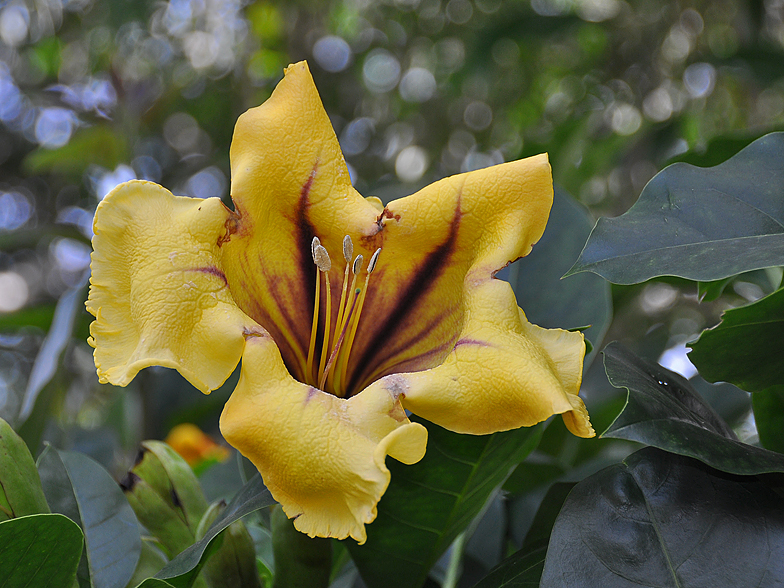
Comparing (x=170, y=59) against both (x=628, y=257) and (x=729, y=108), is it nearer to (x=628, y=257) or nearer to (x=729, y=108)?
(x=729, y=108)

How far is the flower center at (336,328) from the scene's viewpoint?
0.78m

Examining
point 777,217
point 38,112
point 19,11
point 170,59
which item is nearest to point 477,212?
point 777,217

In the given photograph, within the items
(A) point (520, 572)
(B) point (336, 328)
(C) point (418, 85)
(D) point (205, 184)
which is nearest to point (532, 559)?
(A) point (520, 572)

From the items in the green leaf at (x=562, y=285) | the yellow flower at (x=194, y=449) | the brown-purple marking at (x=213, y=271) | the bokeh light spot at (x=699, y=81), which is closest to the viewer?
the brown-purple marking at (x=213, y=271)

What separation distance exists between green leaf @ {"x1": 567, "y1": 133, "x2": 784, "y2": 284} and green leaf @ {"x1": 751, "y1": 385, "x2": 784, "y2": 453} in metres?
0.21

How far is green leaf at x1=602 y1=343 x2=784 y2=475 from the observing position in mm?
591

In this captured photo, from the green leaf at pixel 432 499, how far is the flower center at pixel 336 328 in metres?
0.13

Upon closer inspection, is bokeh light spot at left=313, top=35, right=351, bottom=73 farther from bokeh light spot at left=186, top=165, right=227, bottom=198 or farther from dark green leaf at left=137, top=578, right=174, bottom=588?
dark green leaf at left=137, top=578, right=174, bottom=588

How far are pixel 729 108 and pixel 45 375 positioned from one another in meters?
3.49

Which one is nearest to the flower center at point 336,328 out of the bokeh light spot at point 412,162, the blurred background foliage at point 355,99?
the blurred background foliage at point 355,99

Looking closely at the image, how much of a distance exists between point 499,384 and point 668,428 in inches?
6.0

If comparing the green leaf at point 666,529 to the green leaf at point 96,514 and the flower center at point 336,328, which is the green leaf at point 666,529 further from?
the green leaf at point 96,514

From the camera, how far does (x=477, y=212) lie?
0.74 metres

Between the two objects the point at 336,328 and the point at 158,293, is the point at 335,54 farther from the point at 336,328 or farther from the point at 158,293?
the point at 158,293
